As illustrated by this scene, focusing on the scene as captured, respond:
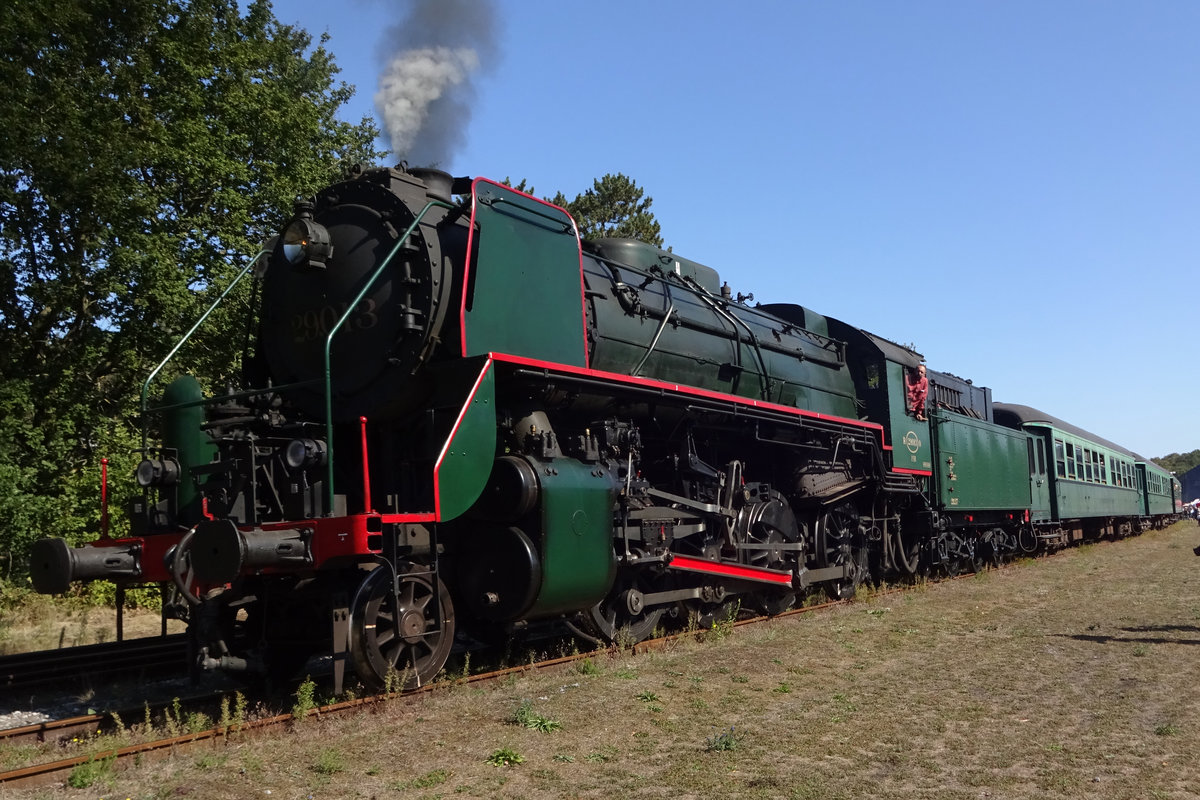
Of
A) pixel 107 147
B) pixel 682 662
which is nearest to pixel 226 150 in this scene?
pixel 107 147

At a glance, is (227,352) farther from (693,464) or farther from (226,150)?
(693,464)

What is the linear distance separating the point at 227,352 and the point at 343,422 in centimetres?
1101

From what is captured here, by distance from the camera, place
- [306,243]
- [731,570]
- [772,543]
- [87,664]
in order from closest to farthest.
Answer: [306,243] → [87,664] → [731,570] → [772,543]

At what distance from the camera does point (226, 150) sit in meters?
18.1

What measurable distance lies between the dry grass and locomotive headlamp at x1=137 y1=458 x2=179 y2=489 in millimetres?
2442

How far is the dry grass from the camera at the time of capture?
4492 millimetres

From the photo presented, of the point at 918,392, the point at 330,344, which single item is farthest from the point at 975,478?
the point at 330,344

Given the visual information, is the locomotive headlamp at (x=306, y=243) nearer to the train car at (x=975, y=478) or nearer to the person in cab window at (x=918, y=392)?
the person in cab window at (x=918, y=392)

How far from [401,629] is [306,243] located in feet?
10.1

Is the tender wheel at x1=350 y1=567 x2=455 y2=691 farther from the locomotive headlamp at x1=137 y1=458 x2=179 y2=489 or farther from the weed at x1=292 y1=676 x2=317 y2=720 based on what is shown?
the locomotive headlamp at x1=137 y1=458 x2=179 y2=489

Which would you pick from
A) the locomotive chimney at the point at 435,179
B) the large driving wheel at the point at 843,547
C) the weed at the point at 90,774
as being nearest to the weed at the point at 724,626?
the large driving wheel at the point at 843,547

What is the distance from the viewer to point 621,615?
8.48 meters

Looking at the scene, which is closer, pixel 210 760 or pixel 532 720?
pixel 210 760

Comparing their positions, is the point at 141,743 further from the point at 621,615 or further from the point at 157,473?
the point at 621,615
